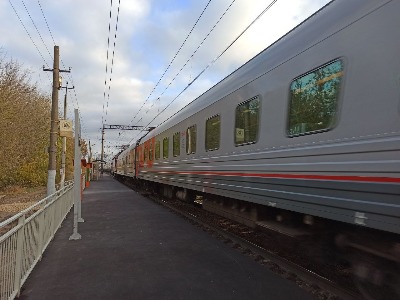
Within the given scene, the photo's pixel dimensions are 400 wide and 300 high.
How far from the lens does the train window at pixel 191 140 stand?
10355 mm

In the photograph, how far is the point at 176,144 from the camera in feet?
41.8

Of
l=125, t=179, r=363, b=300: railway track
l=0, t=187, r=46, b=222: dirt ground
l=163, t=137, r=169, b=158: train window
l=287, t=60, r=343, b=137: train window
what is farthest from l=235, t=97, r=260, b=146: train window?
l=0, t=187, r=46, b=222: dirt ground

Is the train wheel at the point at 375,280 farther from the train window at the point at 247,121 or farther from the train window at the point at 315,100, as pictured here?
the train window at the point at 247,121

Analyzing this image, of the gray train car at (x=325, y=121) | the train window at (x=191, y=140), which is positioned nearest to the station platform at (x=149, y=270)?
the gray train car at (x=325, y=121)

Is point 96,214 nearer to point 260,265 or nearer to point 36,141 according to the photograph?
point 260,265

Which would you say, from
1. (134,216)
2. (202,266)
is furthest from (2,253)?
(134,216)

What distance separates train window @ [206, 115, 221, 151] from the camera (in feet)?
27.3

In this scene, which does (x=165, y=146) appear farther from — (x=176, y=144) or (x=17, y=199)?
(x=17, y=199)

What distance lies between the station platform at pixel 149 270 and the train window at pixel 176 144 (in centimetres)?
343

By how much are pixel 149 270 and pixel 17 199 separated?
19.3 meters

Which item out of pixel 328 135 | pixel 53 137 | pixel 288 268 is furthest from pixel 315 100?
pixel 53 137

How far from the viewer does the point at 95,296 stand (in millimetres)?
4809

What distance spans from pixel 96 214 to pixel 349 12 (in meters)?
9.98

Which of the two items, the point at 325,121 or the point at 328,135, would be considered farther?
the point at 325,121
